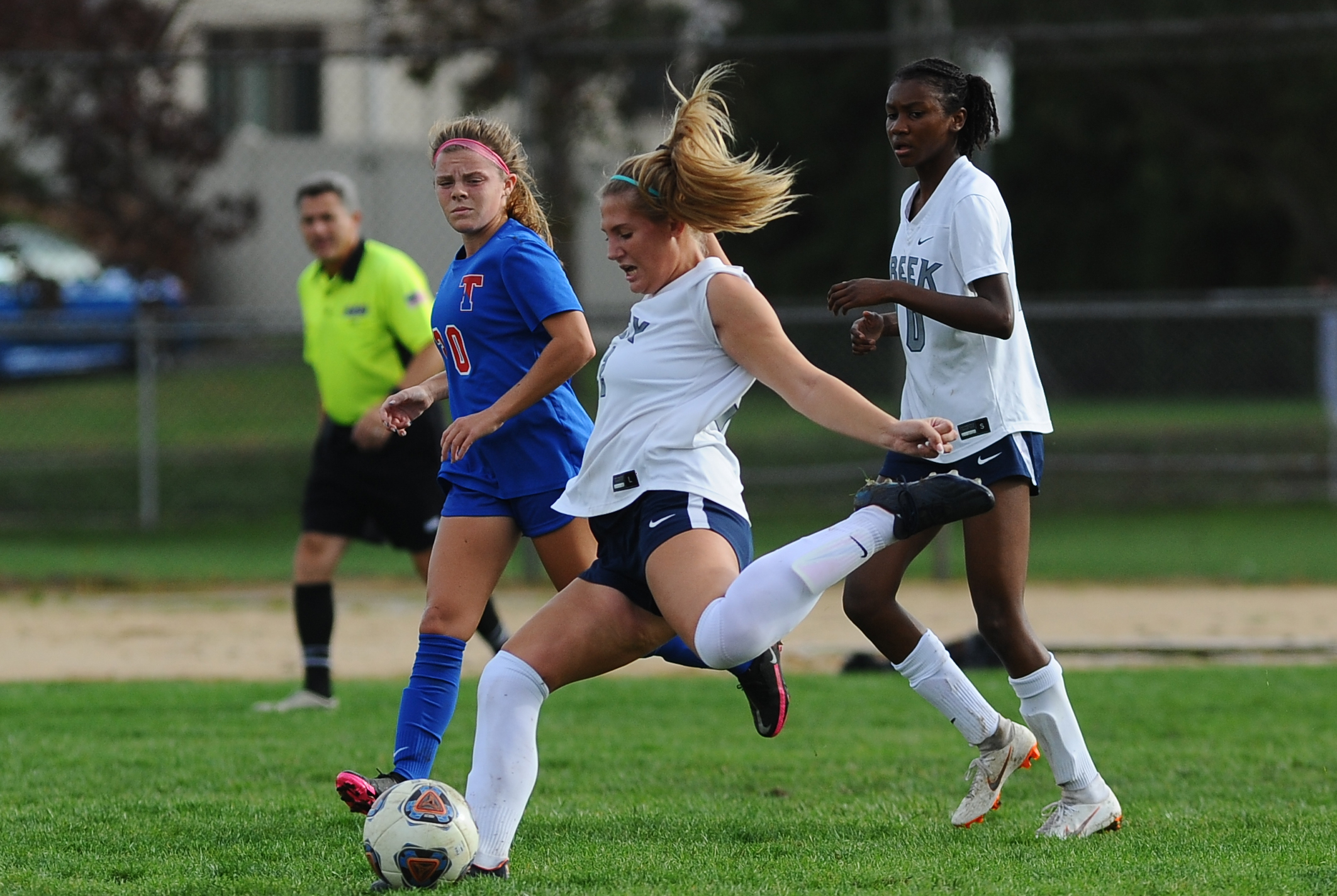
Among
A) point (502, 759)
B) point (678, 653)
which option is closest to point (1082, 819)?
point (678, 653)

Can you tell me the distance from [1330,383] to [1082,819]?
11.7 metres

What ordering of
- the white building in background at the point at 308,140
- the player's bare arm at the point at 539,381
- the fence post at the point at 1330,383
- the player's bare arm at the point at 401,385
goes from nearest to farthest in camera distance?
1. the player's bare arm at the point at 539,381
2. the player's bare arm at the point at 401,385
3. the fence post at the point at 1330,383
4. the white building in background at the point at 308,140

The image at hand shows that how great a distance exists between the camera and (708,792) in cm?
536

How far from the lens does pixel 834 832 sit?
15.2 ft

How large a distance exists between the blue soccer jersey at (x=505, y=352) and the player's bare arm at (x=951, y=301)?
0.83 meters

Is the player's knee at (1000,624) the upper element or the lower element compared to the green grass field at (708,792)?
upper

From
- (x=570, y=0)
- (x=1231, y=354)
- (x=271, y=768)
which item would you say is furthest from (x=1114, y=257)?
(x=271, y=768)

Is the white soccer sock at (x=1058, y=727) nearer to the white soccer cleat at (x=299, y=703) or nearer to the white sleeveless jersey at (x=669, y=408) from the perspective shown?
the white sleeveless jersey at (x=669, y=408)

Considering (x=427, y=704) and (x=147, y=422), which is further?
(x=147, y=422)

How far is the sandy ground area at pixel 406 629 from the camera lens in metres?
8.70

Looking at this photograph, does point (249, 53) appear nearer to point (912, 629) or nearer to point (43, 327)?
point (43, 327)

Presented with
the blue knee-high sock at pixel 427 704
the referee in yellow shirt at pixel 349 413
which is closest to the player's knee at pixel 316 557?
the referee in yellow shirt at pixel 349 413

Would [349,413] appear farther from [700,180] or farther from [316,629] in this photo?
[700,180]

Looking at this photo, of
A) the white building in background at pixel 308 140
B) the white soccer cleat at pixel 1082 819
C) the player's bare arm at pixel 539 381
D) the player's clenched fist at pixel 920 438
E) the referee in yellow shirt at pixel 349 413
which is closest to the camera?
the player's clenched fist at pixel 920 438
